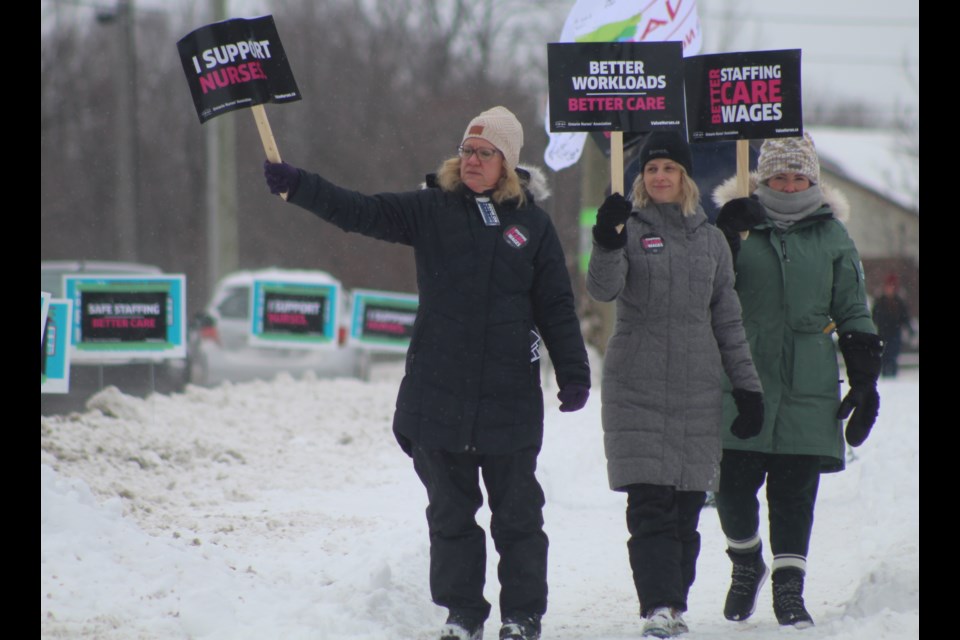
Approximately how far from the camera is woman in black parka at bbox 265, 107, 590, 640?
4.56 metres

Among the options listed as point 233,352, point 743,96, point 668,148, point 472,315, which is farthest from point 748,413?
point 233,352

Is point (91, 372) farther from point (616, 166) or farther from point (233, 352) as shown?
point (616, 166)

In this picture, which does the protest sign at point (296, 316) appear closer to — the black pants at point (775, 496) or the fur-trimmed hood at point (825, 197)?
the fur-trimmed hood at point (825, 197)

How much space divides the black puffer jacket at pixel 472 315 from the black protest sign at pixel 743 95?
4.45 ft

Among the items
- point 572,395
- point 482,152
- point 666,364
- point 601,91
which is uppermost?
point 601,91

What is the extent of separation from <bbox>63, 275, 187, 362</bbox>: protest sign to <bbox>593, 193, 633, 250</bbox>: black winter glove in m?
4.77

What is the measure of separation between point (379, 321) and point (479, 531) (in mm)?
7283

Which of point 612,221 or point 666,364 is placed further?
point 666,364

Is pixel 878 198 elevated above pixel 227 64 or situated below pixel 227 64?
above

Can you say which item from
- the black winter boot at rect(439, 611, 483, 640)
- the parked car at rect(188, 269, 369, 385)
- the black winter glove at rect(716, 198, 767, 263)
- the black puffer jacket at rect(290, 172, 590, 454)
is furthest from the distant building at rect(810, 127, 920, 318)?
the black winter boot at rect(439, 611, 483, 640)

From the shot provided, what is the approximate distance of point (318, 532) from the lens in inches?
249

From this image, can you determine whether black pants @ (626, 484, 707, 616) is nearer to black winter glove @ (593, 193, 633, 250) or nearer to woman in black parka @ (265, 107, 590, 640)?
woman in black parka @ (265, 107, 590, 640)
